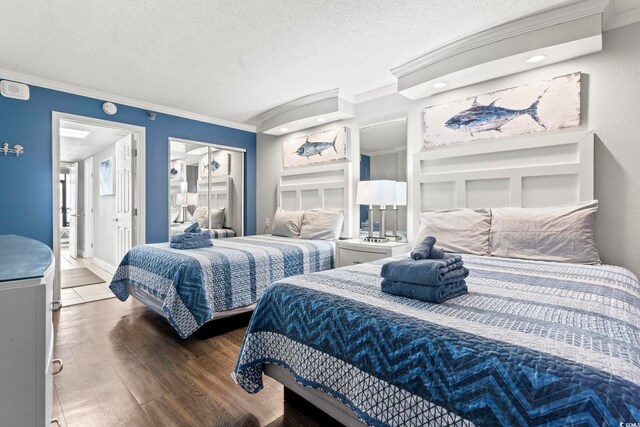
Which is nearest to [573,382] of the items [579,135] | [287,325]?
[287,325]

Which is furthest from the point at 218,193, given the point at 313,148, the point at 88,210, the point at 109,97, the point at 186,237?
the point at 88,210

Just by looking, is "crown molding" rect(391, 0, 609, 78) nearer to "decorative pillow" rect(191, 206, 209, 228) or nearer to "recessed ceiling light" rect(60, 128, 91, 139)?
"decorative pillow" rect(191, 206, 209, 228)

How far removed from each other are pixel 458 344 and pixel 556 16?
2.52m

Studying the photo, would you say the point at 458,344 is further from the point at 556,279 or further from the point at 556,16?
the point at 556,16

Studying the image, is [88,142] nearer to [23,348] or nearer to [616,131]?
[23,348]

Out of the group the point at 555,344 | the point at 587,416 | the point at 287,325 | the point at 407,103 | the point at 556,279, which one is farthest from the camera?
the point at 407,103

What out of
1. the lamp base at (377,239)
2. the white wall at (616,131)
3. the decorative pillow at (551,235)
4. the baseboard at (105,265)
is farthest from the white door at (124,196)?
the white wall at (616,131)

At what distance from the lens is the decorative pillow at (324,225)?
12.8ft

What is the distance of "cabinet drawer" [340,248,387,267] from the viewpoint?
10.2 ft

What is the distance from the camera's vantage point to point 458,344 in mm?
952

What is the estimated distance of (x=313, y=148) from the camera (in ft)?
14.6

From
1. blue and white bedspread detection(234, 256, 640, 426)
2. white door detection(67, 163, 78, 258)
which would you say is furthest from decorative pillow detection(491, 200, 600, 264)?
white door detection(67, 163, 78, 258)

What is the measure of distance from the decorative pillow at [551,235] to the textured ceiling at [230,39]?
4.69ft

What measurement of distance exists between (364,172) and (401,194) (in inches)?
26.3
